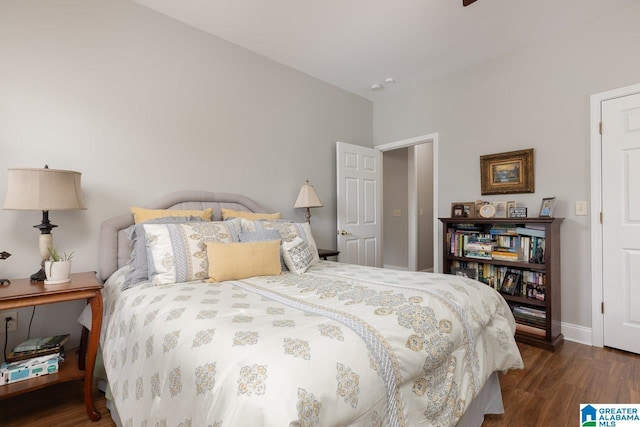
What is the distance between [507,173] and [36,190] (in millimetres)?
3789

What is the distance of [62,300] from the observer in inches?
64.7

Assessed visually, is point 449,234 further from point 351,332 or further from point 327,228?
point 351,332

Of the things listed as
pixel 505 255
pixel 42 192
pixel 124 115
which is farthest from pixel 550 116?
pixel 42 192

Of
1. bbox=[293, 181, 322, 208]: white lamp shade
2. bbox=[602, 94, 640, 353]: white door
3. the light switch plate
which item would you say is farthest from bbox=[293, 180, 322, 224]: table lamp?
bbox=[602, 94, 640, 353]: white door

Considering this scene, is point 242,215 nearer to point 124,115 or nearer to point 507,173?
point 124,115

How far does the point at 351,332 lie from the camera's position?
41.4 inches

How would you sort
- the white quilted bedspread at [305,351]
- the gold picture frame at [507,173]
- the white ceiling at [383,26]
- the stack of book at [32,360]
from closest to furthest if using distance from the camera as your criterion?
1. the white quilted bedspread at [305,351]
2. the stack of book at [32,360]
3. the white ceiling at [383,26]
4. the gold picture frame at [507,173]

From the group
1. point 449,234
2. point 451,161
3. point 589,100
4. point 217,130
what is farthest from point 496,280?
point 217,130

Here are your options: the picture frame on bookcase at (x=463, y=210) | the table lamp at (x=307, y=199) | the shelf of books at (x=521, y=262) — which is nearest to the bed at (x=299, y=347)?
the shelf of books at (x=521, y=262)

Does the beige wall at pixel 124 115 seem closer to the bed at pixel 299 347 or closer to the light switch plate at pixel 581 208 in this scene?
the bed at pixel 299 347

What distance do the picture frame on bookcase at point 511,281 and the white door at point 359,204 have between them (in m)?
1.58

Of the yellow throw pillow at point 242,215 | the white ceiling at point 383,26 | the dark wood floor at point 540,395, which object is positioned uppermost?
the white ceiling at point 383,26

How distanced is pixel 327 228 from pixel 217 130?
1.73 m

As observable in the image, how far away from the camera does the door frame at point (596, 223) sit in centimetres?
268
